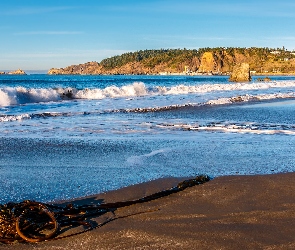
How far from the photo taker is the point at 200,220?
Answer: 3785 millimetres

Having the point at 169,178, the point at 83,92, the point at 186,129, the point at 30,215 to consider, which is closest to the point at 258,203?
the point at 169,178

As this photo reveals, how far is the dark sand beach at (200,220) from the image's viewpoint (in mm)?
3291

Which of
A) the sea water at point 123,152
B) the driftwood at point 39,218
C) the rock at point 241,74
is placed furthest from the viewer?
the rock at point 241,74

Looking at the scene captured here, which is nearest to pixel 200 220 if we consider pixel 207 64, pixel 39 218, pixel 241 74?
pixel 39 218

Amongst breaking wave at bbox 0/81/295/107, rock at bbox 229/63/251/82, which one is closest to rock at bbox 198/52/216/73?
rock at bbox 229/63/251/82

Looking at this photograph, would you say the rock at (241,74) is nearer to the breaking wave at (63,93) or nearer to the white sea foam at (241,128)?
the breaking wave at (63,93)

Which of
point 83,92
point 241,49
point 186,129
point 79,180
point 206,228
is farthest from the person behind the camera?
point 241,49

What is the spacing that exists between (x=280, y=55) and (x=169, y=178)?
203 meters

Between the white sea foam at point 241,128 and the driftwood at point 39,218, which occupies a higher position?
the driftwood at point 39,218

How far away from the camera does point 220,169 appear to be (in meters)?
6.05

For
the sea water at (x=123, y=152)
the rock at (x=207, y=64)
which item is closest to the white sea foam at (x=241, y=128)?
the sea water at (x=123, y=152)

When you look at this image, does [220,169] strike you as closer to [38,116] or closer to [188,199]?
[188,199]

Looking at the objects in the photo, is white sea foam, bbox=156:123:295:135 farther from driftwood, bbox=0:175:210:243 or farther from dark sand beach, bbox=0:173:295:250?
driftwood, bbox=0:175:210:243

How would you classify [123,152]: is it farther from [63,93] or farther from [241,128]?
[63,93]
